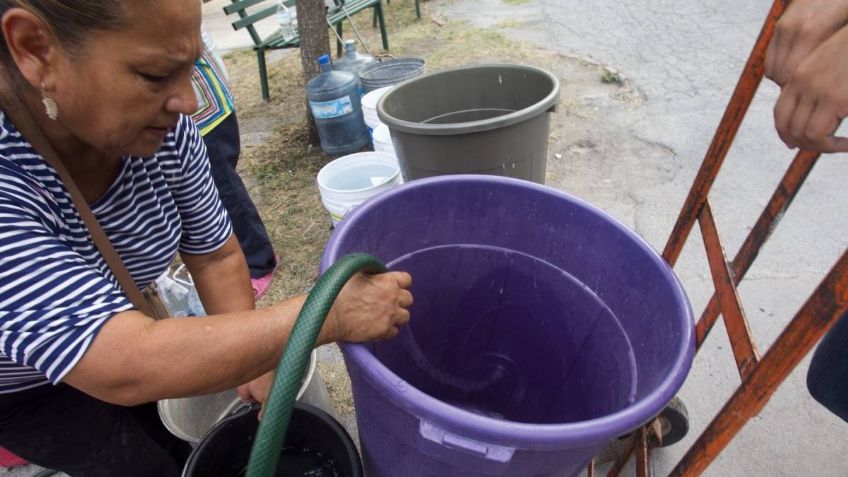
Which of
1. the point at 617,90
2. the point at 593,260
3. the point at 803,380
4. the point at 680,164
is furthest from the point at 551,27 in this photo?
the point at 593,260

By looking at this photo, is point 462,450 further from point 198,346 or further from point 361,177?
point 361,177

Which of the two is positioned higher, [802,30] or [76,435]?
[802,30]

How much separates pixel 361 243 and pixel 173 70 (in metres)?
0.50

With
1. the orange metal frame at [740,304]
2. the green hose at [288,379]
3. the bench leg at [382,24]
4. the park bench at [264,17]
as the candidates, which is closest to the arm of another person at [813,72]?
the orange metal frame at [740,304]

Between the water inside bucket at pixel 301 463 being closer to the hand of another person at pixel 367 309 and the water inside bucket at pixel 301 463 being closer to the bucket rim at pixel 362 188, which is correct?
the hand of another person at pixel 367 309

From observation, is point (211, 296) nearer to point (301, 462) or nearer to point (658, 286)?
point (301, 462)

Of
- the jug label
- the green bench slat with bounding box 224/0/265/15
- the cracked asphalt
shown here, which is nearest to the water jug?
the jug label

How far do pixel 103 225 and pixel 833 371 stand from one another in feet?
5.35

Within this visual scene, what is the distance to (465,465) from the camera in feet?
2.65

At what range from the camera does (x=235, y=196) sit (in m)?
2.41

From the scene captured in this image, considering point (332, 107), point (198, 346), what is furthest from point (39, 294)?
point (332, 107)

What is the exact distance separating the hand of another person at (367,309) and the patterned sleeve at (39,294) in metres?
0.36

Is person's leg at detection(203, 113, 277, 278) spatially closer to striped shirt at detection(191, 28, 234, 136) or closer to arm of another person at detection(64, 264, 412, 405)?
striped shirt at detection(191, 28, 234, 136)

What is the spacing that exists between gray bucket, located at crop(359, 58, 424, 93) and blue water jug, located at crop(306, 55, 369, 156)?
0.11 m
